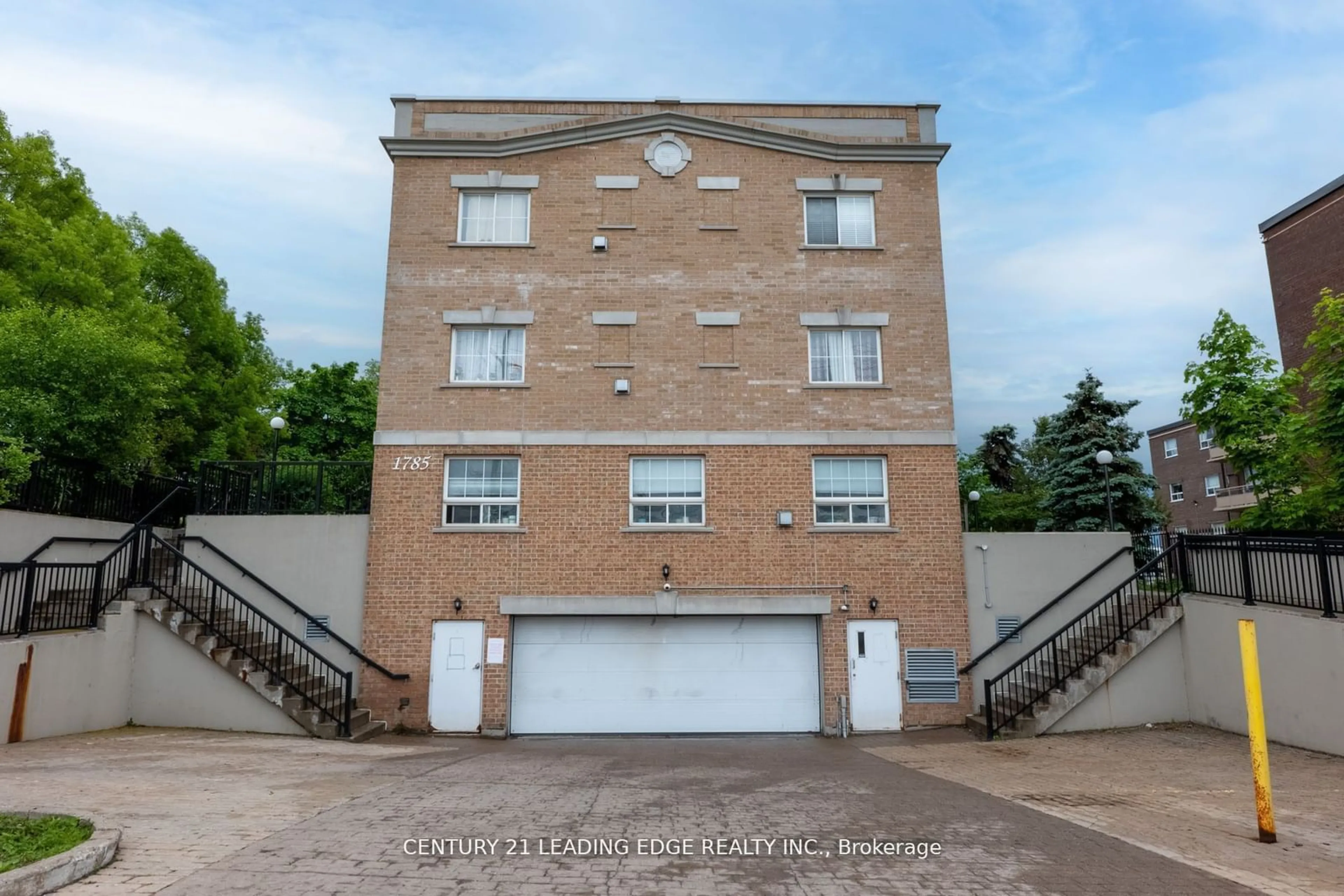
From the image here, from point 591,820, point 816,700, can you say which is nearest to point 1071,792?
point 591,820

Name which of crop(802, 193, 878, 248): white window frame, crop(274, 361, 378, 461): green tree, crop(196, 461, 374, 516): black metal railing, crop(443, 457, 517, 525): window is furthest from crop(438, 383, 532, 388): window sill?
crop(274, 361, 378, 461): green tree

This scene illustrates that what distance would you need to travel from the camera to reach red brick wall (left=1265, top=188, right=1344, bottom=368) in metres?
29.2

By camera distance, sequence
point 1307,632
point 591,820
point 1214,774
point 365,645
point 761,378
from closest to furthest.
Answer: point 591,820
point 1214,774
point 1307,632
point 365,645
point 761,378

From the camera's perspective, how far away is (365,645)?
13953 mm

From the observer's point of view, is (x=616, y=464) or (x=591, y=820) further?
(x=616, y=464)

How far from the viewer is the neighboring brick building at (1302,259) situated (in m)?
29.2

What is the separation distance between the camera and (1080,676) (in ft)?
41.8

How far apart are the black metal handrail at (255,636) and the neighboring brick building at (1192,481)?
137 feet

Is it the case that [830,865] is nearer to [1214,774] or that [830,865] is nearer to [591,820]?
[591,820]

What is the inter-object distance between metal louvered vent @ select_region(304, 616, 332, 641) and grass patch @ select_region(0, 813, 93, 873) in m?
8.21

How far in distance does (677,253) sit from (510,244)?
3.28 meters

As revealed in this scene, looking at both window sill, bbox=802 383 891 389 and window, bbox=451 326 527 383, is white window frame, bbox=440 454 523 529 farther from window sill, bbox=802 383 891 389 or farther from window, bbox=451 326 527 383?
window sill, bbox=802 383 891 389

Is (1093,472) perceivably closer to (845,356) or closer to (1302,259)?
(1302,259)

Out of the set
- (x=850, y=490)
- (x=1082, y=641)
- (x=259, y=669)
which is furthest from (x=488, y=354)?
(x=1082, y=641)
